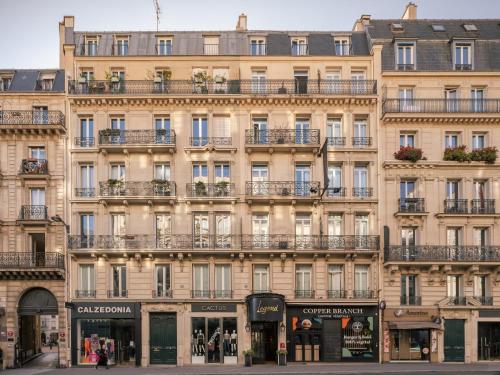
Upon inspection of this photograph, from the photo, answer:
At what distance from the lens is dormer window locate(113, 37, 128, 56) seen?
3478cm

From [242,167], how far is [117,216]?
25.8 ft

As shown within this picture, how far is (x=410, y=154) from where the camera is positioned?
3244 cm

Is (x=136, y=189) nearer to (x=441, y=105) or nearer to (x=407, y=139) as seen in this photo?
(x=407, y=139)

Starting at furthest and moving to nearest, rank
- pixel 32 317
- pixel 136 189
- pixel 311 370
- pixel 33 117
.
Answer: pixel 32 317 < pixel 33 117 < pixel 136 189 < pixel 311 370

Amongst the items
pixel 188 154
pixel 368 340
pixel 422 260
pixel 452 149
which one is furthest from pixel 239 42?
pixel 368 340

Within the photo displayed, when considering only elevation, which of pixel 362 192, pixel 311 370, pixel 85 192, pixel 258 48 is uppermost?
pixel 258 48

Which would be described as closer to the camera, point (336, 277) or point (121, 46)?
point (336, 277)

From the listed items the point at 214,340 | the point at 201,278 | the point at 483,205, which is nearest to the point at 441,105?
the point at 483,205

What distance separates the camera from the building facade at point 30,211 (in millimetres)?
32250

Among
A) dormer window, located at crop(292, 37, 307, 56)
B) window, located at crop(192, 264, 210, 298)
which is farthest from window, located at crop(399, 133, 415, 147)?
window, located at crop(192, 264, 210, 298)

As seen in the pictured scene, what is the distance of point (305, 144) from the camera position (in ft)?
107

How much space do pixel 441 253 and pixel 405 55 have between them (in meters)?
12.1

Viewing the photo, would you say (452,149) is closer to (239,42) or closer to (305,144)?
(305,144)

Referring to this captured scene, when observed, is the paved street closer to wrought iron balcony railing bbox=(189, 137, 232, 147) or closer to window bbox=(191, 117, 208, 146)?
wrought iron balcony railing bbox=(189, 137, 232, 147)
